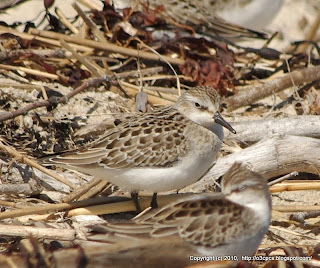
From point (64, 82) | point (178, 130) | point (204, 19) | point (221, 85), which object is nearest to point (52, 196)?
point (178, 130)

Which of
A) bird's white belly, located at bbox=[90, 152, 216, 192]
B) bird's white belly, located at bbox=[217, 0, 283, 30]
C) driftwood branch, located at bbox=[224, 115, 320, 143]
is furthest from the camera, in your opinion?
bird's white belly, located at bbox=[217, 0, 283, 30]

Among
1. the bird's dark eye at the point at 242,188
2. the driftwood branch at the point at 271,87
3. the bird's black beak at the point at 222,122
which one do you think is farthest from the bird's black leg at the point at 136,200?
the driftwood branch at the point at 271,87

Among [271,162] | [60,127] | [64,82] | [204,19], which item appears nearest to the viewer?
[271,162]

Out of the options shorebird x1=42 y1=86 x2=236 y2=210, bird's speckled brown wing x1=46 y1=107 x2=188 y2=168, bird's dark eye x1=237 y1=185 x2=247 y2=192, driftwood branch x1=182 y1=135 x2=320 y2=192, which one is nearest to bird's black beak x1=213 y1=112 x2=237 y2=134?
shorebird x1=42 y1=86 x2=236 y2=210

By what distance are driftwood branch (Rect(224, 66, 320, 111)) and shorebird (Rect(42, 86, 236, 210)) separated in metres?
1.67

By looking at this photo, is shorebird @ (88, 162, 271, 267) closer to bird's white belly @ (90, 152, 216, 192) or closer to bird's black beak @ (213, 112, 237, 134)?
bird's white belly @ (90, 152, 216, 192)

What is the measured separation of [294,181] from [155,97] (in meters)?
1.76

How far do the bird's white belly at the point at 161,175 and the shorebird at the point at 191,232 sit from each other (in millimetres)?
1061

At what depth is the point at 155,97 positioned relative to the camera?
7590 mm

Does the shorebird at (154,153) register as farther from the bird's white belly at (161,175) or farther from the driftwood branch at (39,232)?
the driftwood branch at (39,232)

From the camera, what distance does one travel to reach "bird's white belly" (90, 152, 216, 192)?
18.7 feet

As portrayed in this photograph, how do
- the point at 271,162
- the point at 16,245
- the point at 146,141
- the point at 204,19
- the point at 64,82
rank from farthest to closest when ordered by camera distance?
the point at 204,19, the point at 64,82, the point at 271,162, the point at 146,141, the point at 16,245

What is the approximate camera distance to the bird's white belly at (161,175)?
5703 mm

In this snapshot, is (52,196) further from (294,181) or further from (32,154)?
(294,181)
